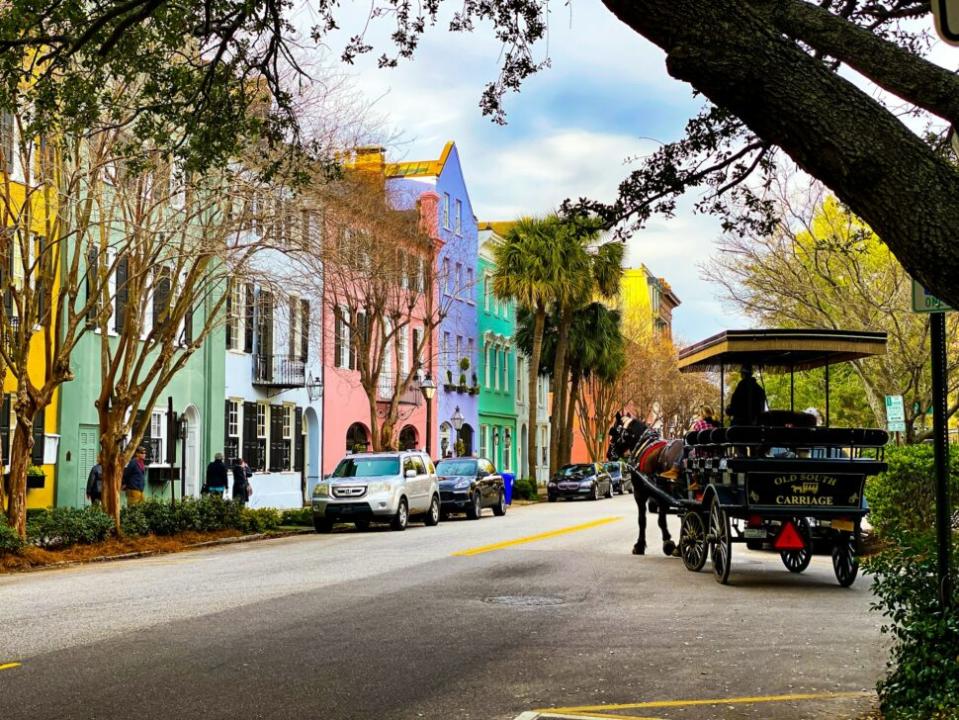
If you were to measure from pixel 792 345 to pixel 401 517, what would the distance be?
583 inches

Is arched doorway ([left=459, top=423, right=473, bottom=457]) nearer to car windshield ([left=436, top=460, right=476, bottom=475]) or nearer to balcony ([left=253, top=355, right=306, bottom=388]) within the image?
balcony ([left=253, top=355, right=306, bottom=388])

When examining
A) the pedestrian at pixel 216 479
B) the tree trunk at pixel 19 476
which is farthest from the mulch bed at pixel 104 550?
the pedestrian at pixel 216 479

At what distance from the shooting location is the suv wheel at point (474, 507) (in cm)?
3375

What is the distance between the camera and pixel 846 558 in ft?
48.4

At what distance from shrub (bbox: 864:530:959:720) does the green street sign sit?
1469mm

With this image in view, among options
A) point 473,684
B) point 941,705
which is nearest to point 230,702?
point 473,684

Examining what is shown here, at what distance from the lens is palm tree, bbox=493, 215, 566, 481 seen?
5128 cm

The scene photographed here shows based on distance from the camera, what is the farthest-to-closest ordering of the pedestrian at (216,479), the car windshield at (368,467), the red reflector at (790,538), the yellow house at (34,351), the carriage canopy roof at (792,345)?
the pedestrian at (216,479) < the car windshield at (368,467) < the yellow house at (34,351) < the carriage canopy roof at (792,345) < the red reflector at (790,538)

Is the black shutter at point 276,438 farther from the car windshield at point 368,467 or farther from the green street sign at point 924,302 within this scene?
→ the green street sign at point 924,302

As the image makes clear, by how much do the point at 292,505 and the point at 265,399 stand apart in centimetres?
374

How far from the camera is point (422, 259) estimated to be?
37.7 meters

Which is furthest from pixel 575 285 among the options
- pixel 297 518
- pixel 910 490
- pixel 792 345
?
pixel 792 345

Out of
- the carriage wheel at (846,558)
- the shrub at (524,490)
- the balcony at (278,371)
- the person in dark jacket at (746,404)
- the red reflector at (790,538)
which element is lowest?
the shrub at (524,490)

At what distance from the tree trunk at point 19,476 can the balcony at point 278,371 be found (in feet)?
58.6
